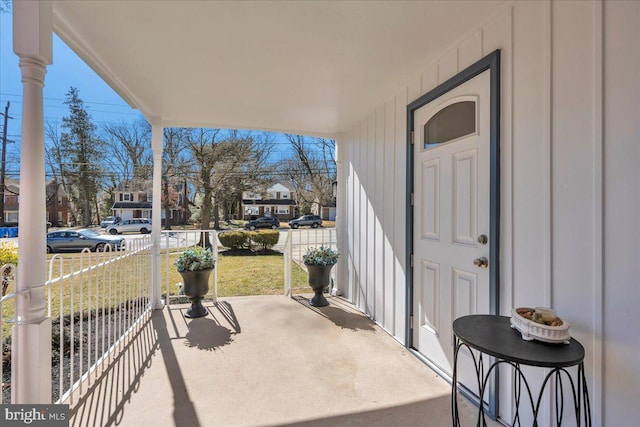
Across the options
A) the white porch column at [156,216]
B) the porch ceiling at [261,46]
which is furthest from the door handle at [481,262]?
the white porch column at [156,216]

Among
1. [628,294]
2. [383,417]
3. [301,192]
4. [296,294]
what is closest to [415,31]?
[628,294]

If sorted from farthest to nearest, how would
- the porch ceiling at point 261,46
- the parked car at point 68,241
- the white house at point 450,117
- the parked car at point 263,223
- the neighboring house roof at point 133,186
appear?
the parked car at point 263,223 → the neighboring house roof at point 133,186 → the parked car at point 68,241 → the porch ceiling at point 261,46 → the white house at point 450,117

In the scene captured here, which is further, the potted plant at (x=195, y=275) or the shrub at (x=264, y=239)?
the shrub at (x=264, y=239)

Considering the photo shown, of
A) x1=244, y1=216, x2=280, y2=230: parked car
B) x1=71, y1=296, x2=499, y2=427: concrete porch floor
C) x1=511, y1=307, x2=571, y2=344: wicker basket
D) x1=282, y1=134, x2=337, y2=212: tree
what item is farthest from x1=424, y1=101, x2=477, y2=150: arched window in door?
x1=244, y1=216, x2=280, y2=230: parked car

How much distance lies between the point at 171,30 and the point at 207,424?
257cm

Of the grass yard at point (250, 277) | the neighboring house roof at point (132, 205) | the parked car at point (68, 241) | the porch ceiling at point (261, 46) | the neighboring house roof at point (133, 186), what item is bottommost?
the grass yard at point (250, 277)

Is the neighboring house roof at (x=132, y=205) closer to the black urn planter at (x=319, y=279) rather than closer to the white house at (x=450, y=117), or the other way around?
the white house at (x=450, y=117)

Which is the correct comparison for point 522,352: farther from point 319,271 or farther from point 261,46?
point 319,271

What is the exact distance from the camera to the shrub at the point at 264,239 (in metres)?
9.65

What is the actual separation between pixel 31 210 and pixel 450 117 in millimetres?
2657

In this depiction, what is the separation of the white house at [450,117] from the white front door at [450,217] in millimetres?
14

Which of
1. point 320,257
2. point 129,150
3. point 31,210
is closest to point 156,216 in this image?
point 320,257

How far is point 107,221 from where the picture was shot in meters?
12.0

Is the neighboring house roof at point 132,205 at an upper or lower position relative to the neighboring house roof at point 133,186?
lower
